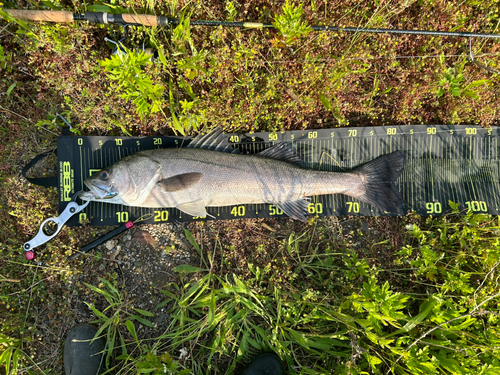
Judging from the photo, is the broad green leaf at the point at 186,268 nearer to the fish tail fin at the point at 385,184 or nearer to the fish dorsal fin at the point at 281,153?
the fish dorsal fin at the point at 281,153

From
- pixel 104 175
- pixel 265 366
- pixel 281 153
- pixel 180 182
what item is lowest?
pixel 265 366

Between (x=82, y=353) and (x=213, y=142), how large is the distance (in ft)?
10.9

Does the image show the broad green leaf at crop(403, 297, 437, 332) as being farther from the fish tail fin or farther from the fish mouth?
the fish mouth

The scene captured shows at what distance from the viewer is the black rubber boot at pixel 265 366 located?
360 centimetres

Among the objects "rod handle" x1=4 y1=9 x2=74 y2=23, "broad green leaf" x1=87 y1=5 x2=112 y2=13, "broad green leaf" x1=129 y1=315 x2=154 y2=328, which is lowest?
"broad green leaf" x1=129 y1=315 x2=154 y2=328

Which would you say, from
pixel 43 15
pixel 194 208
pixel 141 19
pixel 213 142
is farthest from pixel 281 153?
pixel 43 15

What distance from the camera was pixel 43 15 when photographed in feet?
11.6

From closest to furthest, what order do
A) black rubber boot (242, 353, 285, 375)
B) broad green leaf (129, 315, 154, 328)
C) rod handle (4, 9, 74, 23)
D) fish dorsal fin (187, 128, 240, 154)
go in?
rod handle (4, 9, 74, 23), black rubber boot (242, 353, 285, 375), broad green leaf (129, 315, 154, 328), fish dorsal fin (187, 128, 240, 154)

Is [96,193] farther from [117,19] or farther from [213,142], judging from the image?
[117,19]

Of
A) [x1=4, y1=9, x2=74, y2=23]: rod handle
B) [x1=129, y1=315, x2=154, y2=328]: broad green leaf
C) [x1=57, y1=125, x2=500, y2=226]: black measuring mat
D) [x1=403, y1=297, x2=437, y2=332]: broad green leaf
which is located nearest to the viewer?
[x1=403, y1=297, x2=437, y2=332]: broad green leaf

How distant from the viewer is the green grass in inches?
144

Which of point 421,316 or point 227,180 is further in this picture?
point 227,180

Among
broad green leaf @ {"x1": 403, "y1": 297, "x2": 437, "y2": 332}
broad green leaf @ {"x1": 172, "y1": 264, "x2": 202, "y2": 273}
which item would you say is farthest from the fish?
broad green leaf @ {"x1": 403, "y1": 297, "x2": 437, "y2": 332}

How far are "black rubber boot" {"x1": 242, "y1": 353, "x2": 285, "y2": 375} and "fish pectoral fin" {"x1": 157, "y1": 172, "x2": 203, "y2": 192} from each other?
→ 2.50 metres
